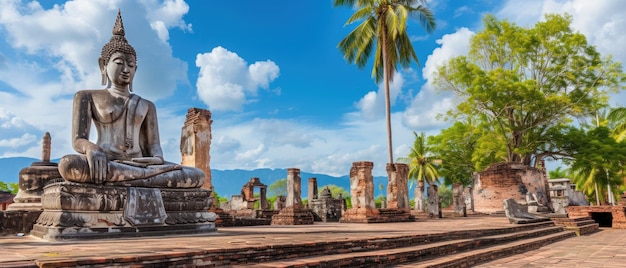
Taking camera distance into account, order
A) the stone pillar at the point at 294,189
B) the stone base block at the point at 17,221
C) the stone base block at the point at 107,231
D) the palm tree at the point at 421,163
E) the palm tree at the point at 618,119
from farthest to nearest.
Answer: the palm tree at the point at 421,163
the palm tree at the point at 618,119
the stone pillar at the point at 294,189
the stone base block at the point at 17,221
the stone base block at the point at 107,231

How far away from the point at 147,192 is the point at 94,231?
33.4 inches

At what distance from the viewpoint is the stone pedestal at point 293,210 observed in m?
13.6

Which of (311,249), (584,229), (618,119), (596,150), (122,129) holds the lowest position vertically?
A: (584,229)

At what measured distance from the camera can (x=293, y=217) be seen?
44.5 ft

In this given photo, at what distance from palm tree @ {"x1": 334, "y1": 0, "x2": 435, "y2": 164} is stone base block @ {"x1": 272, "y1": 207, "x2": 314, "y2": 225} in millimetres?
7694

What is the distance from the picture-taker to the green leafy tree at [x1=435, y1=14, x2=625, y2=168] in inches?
943

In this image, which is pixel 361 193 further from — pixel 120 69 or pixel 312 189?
pixel 312 189

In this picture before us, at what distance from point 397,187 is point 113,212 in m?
11.8

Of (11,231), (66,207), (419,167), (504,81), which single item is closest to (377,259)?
(66,207)

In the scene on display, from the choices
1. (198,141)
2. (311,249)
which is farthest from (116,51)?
(198,141)

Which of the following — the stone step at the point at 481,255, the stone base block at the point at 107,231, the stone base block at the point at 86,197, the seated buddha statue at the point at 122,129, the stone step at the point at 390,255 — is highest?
the seated buddha statue at the point at 122,129

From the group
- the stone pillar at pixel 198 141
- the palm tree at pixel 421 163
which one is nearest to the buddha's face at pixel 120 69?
the stone pillar at pixel 198 141

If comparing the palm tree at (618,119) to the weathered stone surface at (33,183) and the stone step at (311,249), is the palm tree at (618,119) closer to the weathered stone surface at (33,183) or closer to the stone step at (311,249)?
the stone step at (311,249)

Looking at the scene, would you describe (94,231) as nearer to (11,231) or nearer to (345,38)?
(11,231)
